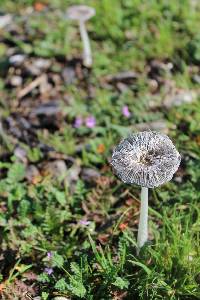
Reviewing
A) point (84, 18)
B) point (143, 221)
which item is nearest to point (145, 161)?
point (143, 221)

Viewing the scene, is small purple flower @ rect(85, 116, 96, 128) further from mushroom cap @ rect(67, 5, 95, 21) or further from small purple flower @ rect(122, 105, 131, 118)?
mushroom cap @ rect(67, 5, 95, 21)

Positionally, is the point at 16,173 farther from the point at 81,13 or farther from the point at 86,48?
the point at 81,13

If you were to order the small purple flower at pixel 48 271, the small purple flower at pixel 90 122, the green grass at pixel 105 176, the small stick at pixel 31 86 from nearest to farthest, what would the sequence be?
the green grass at pixel 105 176
the small purple flower at pixel 48 271
the small purple flower at pixel 90 122
the small stick at pixel 31 86

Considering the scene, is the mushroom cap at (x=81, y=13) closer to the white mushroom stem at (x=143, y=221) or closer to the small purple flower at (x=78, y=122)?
the small purple flower at (x=78, y=122)

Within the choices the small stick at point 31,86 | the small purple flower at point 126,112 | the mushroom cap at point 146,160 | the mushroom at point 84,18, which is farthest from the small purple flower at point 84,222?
the mushroom at point 84,18

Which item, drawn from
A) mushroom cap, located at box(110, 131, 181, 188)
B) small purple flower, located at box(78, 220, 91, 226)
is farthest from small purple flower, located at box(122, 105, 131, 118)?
mushroom cap, located at box(110, 131, 181, 188)

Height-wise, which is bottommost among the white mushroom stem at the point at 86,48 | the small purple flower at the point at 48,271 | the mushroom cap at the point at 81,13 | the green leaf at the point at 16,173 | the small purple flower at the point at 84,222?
the small purple flower at the point at 48,271

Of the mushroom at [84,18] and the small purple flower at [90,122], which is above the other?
the mushroom at [84,18]
